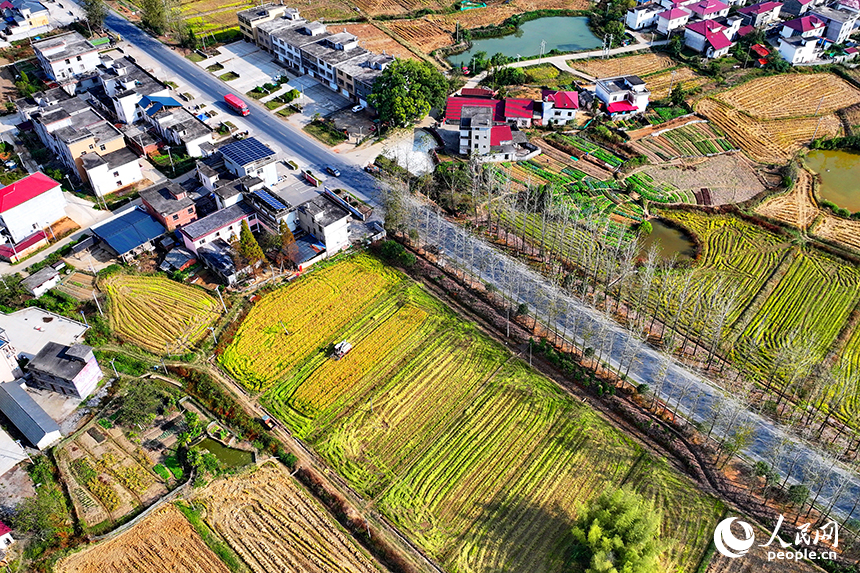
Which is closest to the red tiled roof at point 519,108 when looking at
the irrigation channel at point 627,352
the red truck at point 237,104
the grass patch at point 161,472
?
the irrigation channel at point 627,352

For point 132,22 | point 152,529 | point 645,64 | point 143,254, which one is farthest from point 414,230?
point 132,22

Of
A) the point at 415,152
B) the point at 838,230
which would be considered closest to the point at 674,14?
the point at 838,230

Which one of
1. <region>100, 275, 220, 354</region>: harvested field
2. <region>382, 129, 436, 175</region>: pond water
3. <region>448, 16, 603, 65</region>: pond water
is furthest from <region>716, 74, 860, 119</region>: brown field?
<region>100, 275, 220, 354</region>: harvested field

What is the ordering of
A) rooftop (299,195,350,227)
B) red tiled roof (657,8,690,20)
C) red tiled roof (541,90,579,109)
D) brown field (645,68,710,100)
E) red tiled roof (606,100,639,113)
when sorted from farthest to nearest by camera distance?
red tiled roof (657,8,690,20)
brown field (645,68,710,100)
red tiled roof (606,100,639,113)
red tiled roof (541,90,579,109)
rooftop (299,195,350,227)

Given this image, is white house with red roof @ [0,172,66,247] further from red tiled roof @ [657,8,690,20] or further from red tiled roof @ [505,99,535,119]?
red tiled roof @ [657,8,690,20]

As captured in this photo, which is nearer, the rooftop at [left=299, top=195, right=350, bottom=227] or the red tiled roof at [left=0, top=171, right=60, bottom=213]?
the rooftop at [left=299, top=195, right=350, bottom=227]

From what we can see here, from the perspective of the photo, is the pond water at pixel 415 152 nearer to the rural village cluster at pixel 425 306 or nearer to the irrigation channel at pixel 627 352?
the rural village cluster at pixel 425 306

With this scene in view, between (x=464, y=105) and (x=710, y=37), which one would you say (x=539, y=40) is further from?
(x=464, y=105)
